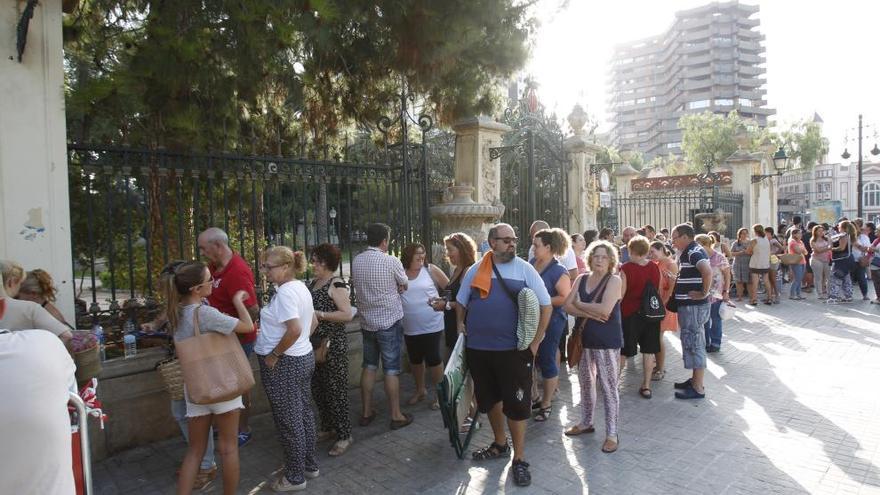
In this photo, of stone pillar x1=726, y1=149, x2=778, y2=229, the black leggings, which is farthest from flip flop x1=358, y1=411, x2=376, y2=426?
stone pillar x1=726, y1=149, x2=778, y2=229

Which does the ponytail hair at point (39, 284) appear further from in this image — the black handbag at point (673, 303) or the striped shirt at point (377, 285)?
the black handbag at point (673, 303)

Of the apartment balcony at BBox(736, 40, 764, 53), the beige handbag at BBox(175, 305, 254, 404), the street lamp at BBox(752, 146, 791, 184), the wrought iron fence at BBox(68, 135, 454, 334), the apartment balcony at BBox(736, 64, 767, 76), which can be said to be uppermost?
the apartment balcony at BBox(736, 40, 764, 53)

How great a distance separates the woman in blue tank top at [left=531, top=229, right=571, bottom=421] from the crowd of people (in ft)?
0.04

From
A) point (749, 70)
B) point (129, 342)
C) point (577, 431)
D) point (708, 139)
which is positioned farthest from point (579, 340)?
point (749, 70)

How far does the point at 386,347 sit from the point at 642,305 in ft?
8.44

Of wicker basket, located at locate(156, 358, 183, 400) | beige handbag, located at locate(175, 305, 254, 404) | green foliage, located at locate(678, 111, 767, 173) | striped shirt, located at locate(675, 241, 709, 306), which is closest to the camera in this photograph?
beige handbag, located at locate(175, 305, 254, 404)

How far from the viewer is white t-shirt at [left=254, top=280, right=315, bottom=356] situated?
3.77m

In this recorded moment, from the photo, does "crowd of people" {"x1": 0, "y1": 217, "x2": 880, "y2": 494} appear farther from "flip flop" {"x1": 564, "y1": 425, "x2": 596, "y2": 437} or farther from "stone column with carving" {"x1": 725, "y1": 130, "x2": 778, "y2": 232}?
"stone column with carving" {"x1": 725, "y1": 130, "x2": 778, "y2": 232}

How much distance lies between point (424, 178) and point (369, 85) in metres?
1.44

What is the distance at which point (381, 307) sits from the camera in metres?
5.08

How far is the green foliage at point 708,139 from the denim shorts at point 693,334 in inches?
1687

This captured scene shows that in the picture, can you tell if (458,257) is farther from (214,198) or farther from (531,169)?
(531,169)

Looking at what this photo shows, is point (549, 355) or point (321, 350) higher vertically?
point (321, 350)

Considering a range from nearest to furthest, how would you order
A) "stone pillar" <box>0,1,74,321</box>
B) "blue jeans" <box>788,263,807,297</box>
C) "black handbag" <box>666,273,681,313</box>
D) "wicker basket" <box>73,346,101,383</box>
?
A: 1. "wicker basket" <box>73,346,101,383</box>
2. "stone pillar" <box>0,1,74,321</box>
3. "black handbag" <box>666,273,681,313</box>
4. "blue jeans" <box>788,263,807,297</box>
